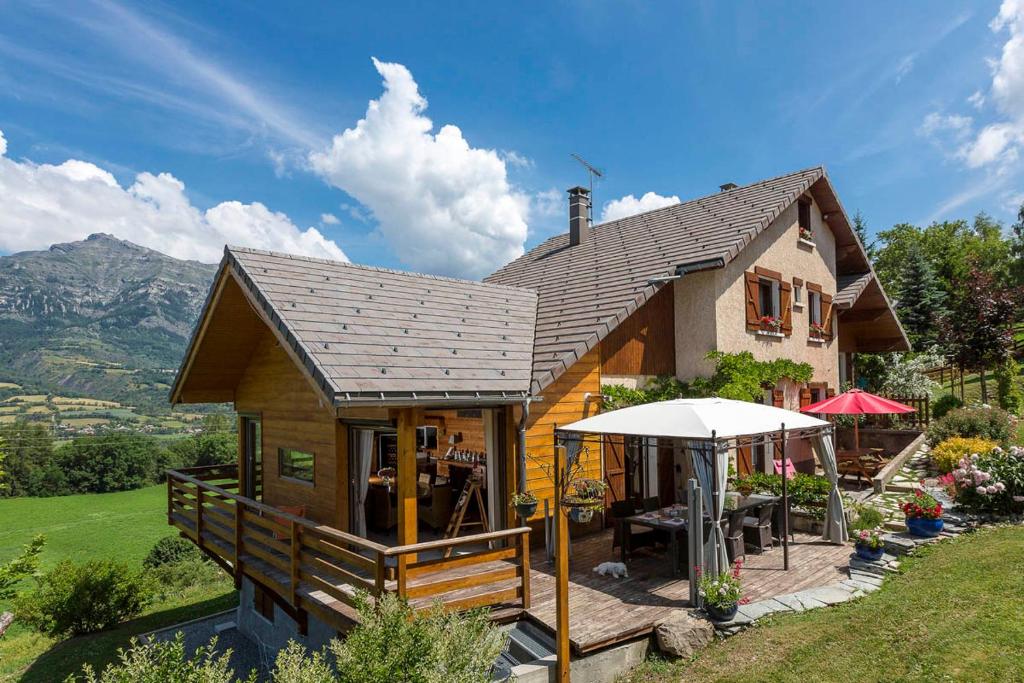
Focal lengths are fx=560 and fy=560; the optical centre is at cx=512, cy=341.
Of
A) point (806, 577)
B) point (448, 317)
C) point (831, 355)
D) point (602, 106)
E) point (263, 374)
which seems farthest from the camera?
point (831, 355)

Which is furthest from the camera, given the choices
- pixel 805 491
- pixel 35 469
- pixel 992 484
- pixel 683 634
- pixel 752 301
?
pixel 35 469

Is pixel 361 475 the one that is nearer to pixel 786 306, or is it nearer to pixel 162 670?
pixel 162 670

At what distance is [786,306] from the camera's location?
1647 cm

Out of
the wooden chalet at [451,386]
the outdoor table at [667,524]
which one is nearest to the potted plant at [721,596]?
the wooden chalet at [451,386]

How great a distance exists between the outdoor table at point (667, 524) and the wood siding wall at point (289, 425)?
185 inches

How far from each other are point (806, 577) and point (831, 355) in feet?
40.8

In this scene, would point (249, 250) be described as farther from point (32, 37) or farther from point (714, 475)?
point (32, 37)

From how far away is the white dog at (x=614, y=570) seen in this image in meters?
8.80

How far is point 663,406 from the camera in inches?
354

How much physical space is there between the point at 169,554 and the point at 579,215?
4286 centimetres

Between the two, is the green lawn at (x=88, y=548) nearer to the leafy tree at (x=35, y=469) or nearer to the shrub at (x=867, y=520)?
the leafy tree at (x=35, y=469)

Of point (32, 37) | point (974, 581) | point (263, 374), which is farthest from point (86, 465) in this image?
point (974, 581)

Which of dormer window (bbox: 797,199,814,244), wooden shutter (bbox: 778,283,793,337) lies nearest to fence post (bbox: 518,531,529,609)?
wooden shutter (bbox: 778,283,793,337)

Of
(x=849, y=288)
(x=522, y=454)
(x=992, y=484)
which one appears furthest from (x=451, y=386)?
(x=849, y=288)
